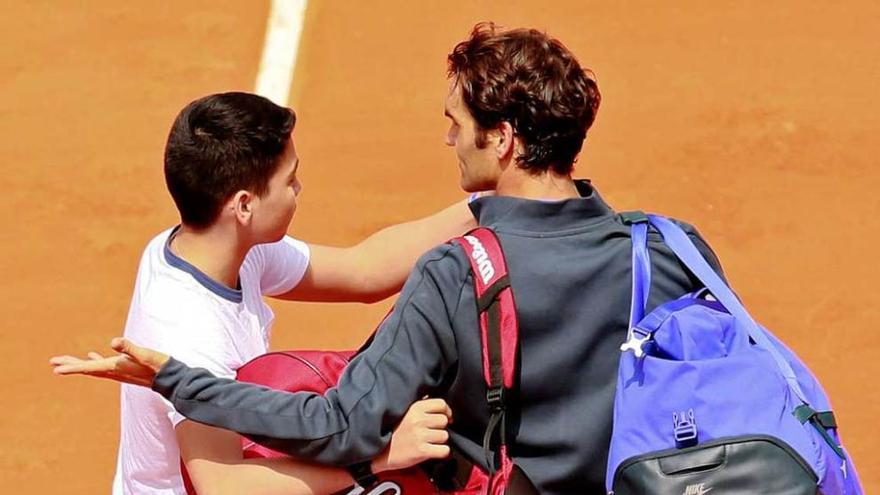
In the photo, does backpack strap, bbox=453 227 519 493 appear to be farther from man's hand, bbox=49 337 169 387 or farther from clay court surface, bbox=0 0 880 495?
clay court surface, bbox=0 0 880 495

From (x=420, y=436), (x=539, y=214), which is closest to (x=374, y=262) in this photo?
(x=539, y=214)

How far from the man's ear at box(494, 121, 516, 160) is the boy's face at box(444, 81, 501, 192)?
24 mm

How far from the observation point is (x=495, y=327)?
3.83 meters

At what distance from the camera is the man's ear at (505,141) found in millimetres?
4082

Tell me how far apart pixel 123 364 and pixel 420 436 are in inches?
29.4

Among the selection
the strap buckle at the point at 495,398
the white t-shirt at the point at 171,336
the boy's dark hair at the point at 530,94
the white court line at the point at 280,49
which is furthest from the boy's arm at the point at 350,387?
the white court line at the point at 280,49

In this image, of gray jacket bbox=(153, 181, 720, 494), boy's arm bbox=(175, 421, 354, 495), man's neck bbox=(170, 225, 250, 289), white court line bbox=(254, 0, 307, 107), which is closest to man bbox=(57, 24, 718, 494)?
gray jacket bbox=(153, 181, 720, 494)

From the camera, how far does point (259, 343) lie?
455cm

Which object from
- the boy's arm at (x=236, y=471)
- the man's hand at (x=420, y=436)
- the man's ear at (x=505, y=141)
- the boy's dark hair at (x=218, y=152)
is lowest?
the boy's arm at (x=236, y=471)

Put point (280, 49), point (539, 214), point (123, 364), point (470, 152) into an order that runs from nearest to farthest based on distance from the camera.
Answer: point (123, 364), point (539, 214), point (470, 152), point (280, 49)

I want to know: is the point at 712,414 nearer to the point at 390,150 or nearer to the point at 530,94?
the point at 530,94

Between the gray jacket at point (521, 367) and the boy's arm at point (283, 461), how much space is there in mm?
48

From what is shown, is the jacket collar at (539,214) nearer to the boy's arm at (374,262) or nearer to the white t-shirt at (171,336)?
the white t-shirt at (171,336)

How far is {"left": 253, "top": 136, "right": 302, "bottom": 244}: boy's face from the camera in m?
4.38
